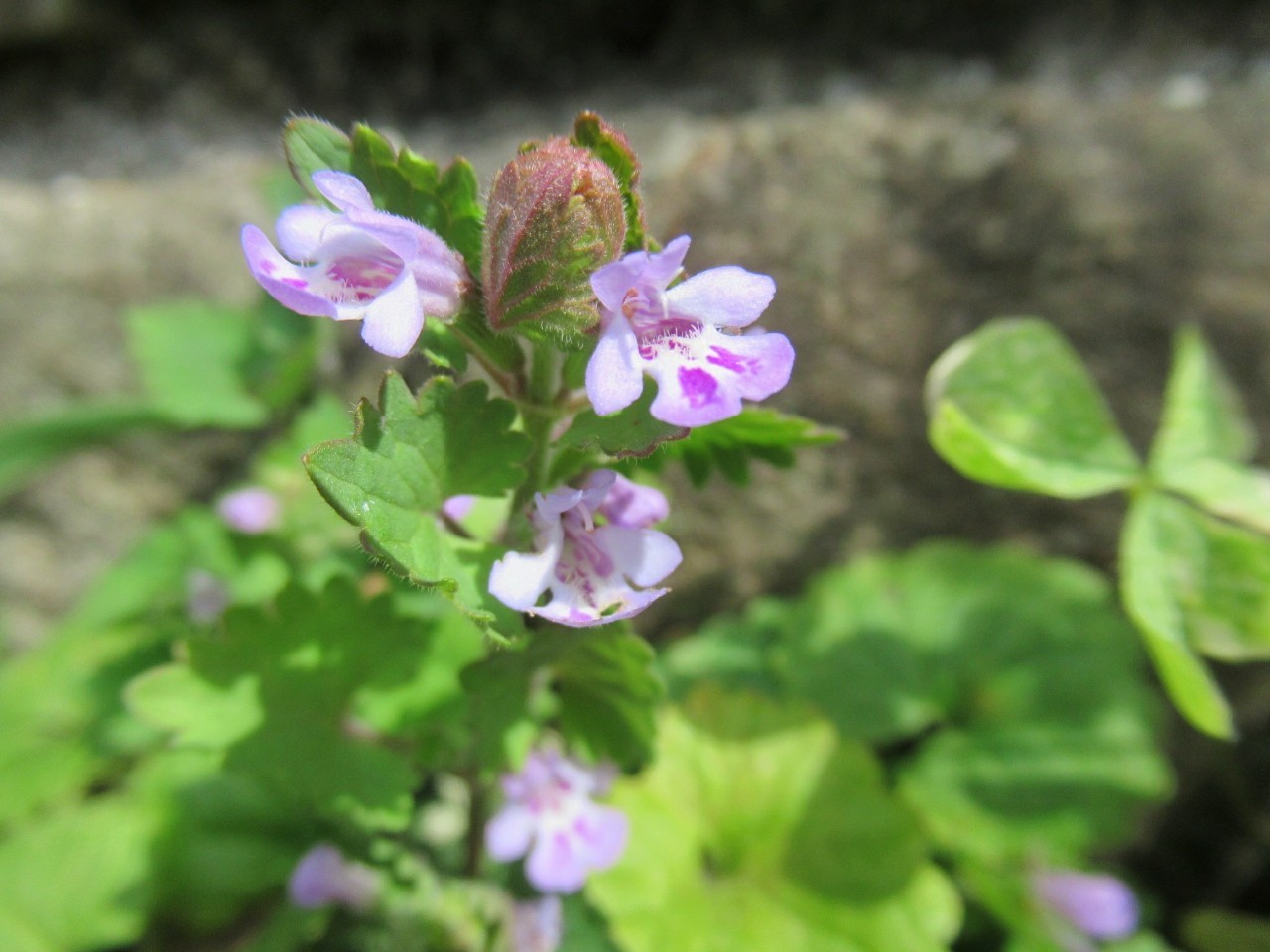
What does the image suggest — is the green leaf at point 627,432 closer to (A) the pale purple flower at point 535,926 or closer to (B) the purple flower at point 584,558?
(B) the purple flower at point 584,558

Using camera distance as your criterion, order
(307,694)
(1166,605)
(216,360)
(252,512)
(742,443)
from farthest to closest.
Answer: (216,360), (252,512), (1166,605), (307,694), (742,443)

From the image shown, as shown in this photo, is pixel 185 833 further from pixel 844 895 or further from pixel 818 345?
pixel 818 345

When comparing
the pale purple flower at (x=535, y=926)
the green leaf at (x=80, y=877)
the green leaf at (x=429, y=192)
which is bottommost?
the green leaf at (x=80, y=877)

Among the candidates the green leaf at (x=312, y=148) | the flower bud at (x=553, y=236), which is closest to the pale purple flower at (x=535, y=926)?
the flower bud at (x=553, y=236)

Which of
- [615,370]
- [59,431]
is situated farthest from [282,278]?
[59,431]

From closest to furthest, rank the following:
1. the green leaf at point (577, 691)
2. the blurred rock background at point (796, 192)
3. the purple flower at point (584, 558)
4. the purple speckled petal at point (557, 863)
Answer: the purple flower at point (584, 558) → the green leaf at point (577, 691) → the purple speckled petal at point (557, 863) → the blurred rock background at point (796, 192)

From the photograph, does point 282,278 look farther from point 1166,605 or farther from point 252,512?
point 1166,605

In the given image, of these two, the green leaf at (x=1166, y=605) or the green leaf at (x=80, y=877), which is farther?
the green leaf at (x=80, y=877)
